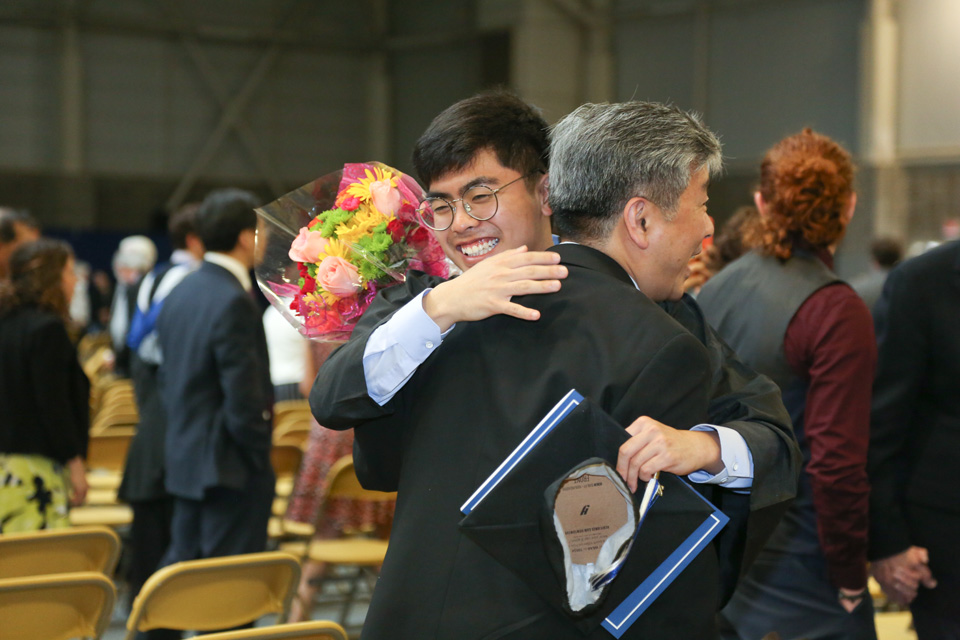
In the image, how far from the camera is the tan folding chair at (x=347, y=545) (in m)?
4.23

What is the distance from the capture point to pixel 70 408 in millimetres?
3719

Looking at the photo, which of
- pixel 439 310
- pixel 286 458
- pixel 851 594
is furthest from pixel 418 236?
pixel 286 458

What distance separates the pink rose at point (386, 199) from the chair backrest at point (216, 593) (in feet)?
4.17

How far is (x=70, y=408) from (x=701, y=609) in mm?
3000

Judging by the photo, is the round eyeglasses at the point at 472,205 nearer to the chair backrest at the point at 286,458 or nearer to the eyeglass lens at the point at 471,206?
the eyeglass lens at the point at 471,206

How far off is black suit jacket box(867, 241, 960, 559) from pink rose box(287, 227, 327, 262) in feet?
4.34

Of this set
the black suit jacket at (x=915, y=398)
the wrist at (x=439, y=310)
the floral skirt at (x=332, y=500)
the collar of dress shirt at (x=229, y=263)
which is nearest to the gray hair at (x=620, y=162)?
the wrist at (x=439, y=310)

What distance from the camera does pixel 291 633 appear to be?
2111 millimetres

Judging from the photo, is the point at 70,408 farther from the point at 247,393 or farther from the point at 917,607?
the point at 917,607

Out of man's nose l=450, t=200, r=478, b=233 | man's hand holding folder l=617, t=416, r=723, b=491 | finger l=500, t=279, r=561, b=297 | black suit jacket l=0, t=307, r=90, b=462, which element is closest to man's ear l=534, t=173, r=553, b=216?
man's nose l=450, t=200, r=478, b=233

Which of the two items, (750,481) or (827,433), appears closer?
(750,481)

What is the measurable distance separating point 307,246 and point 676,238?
0.75 m

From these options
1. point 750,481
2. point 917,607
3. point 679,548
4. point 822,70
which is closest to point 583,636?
point 679,548

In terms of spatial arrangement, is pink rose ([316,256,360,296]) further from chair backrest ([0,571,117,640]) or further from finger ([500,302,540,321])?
chair backrest ([0,571,117,640])
